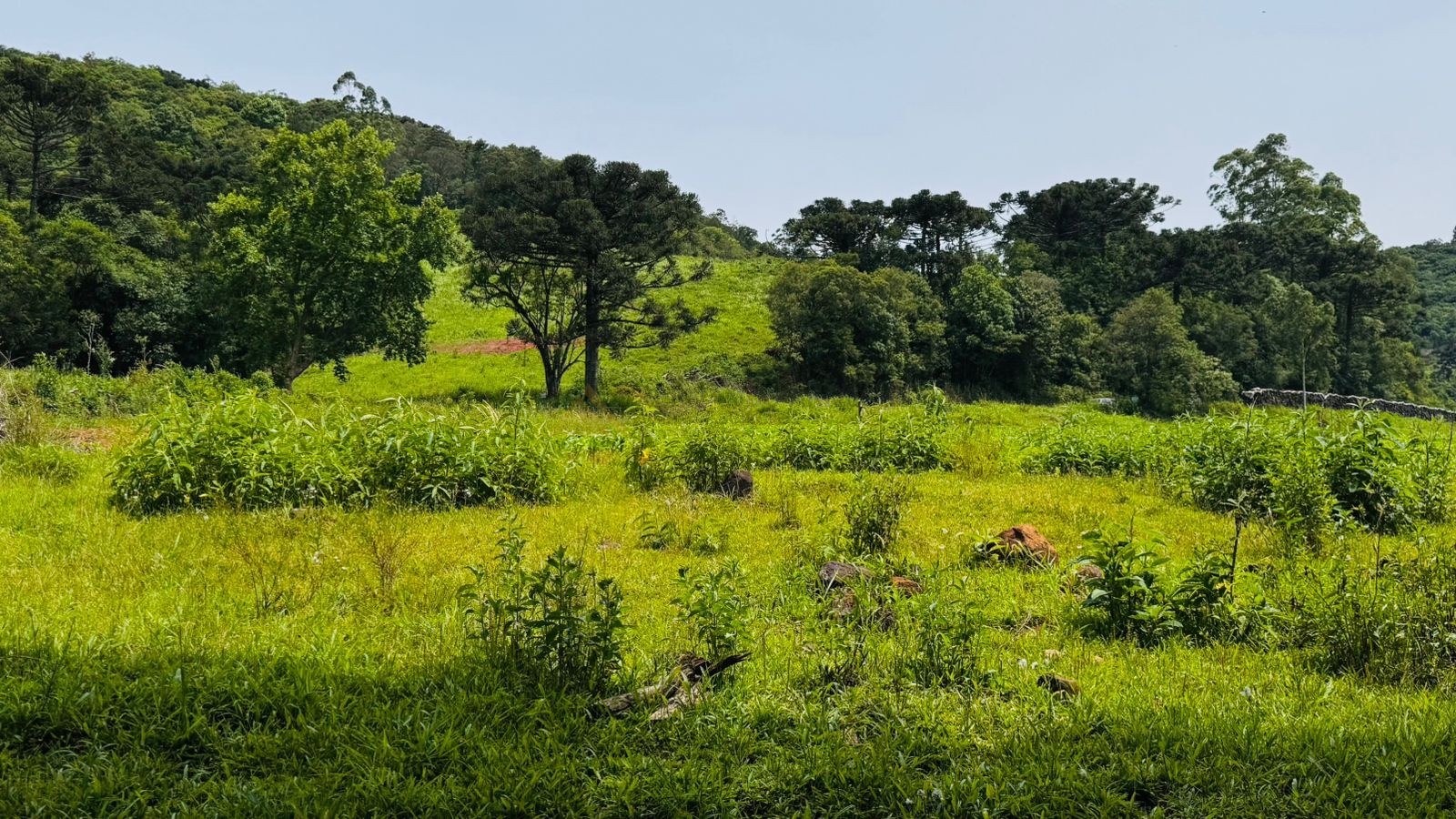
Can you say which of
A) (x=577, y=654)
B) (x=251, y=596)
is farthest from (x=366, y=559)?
(x=577, y=654)

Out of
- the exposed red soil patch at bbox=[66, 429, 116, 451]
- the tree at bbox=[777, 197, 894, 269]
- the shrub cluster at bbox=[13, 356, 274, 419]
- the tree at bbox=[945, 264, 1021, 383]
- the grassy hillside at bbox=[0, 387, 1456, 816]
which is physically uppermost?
the tree at bbox=[777, 197, 894, 269]

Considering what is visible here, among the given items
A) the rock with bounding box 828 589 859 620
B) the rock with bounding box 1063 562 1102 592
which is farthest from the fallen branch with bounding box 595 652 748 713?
the rock with bounding box 1063 562 1102 592

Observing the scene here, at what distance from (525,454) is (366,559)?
9.41 ft

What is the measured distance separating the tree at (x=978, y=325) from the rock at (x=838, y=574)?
37.3 m

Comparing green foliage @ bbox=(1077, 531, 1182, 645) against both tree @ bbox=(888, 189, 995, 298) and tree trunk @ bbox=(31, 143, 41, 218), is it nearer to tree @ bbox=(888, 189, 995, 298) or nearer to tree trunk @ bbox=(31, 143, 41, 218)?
tree @ bbox=(888, 189, 995, 298)

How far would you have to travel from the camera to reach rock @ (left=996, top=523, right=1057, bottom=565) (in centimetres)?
653

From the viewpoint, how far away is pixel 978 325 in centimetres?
4141

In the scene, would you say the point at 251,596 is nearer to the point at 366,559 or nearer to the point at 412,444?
the point at 366,559

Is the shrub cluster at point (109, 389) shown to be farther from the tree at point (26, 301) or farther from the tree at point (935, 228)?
the tree at point (935, 228)

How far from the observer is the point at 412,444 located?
27.0 feet

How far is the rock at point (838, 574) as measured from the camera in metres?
5.30

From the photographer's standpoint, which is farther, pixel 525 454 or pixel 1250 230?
pixel 1250 230

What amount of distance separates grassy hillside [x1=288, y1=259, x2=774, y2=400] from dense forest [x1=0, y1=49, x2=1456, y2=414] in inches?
72.4

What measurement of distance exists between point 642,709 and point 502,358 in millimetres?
33151
